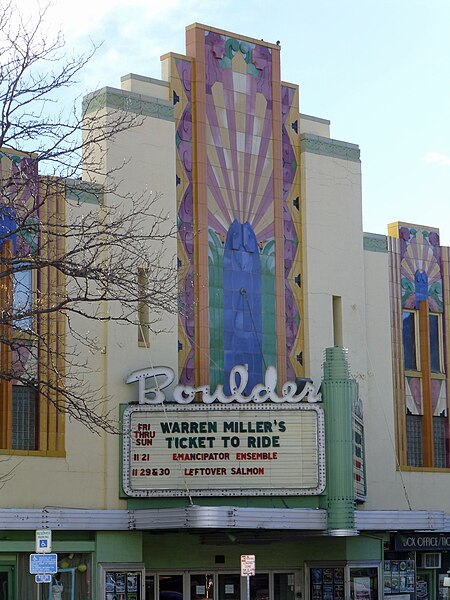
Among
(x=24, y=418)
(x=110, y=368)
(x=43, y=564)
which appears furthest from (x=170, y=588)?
(x=43, y=564)

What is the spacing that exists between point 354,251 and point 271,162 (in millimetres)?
3884

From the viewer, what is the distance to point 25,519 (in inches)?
1165

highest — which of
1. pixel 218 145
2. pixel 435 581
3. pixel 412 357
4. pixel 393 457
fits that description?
pixel 218 145

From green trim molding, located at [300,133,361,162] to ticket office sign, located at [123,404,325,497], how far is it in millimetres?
8476

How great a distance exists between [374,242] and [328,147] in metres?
3.34

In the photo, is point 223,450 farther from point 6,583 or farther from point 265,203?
point 265,203

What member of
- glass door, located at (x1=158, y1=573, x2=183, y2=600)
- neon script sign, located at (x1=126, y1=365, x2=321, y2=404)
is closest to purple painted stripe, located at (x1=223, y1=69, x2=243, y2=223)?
neon script sign, located at (x1=126, y1=365, x2=321, y2=404)

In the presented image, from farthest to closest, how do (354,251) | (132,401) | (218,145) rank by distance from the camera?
(354,251) < (218,145) < (132,401)

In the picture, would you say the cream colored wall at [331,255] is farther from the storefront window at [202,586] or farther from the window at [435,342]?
the storefront window at [202,586]

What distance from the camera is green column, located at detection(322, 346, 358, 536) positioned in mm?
32250

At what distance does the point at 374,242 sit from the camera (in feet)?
127

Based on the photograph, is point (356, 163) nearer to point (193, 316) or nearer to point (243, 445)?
point (193, 316)

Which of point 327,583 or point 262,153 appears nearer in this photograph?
point 327,583

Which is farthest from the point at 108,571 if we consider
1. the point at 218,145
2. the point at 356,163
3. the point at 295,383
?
the point at 356,163
